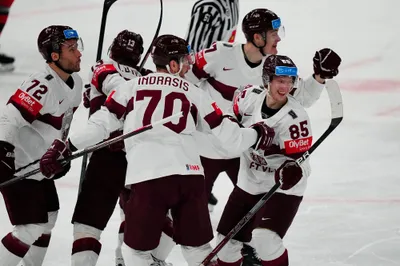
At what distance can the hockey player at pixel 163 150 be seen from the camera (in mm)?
3236

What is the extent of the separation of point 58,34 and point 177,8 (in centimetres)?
413

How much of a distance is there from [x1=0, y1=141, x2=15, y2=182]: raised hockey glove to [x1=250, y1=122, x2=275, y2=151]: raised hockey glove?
986 mm

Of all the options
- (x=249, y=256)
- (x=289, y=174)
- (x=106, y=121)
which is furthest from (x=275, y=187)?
(x=106, y=121)

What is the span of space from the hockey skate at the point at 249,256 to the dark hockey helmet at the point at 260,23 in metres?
1.00

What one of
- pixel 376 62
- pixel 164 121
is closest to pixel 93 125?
pixel 164 121

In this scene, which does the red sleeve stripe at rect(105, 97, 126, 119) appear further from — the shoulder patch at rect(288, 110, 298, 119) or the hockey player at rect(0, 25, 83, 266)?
the shoulder patch at rect(288, 110, 298, 119)

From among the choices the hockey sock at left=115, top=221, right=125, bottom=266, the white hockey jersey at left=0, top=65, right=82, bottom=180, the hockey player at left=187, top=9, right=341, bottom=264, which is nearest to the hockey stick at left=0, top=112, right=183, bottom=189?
the white hockey jersey at left=0, top=65, right=82, bottom=180

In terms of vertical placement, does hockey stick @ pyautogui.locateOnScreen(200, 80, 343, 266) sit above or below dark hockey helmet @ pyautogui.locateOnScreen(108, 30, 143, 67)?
below

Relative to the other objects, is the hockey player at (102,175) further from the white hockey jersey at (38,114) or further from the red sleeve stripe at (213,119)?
the red sleeve stripe at (213,119)

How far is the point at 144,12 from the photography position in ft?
25.7

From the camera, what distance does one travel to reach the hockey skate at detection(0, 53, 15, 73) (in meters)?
6.86

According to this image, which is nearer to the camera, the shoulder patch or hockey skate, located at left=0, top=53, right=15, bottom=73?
the shoulder patch

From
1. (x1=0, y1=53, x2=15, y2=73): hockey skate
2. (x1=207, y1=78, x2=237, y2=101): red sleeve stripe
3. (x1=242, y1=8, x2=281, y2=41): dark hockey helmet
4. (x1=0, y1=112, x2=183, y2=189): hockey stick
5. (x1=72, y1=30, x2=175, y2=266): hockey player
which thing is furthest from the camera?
(x1=0, y1=53, x2=15, y2=73): hockey skate

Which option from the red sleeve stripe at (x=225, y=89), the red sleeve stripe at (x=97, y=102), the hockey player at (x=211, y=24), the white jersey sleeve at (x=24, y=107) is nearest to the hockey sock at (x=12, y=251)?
the white jersey sleeve at (x=24, y=107)
